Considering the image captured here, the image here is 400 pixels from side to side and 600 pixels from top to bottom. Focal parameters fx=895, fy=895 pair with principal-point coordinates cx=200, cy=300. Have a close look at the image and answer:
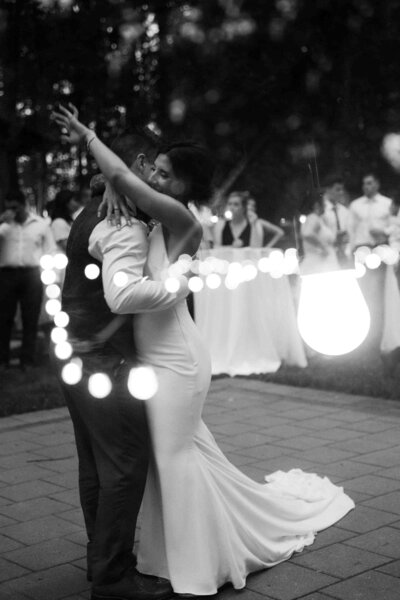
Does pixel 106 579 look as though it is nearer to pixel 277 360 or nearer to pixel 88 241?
pixel 88 241

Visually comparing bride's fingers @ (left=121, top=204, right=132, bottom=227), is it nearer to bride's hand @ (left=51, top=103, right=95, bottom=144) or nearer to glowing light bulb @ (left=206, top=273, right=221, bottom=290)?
bride's hand @ (left=51, top=103, right=95, bottom=144)

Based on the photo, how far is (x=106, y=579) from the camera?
3.33 m

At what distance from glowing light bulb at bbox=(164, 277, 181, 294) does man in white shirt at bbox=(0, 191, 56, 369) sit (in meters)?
6.41

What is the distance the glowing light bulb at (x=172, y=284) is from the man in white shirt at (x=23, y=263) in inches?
252

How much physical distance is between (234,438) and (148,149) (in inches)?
124

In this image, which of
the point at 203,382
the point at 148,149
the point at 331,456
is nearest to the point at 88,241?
the point at 148,149

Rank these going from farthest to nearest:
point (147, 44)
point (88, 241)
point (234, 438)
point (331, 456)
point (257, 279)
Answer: point (147, 44) → point (257, 279) → point (234, 438) → point (331, 456) → point (88, 241)

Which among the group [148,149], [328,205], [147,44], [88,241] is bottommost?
[88,241]

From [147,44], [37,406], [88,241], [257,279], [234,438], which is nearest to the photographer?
[88,241]

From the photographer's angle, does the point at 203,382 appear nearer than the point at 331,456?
Yes

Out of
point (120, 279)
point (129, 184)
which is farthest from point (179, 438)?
point (129, 184)

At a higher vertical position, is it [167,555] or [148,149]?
[148,149]

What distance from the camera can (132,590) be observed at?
3.36 meters

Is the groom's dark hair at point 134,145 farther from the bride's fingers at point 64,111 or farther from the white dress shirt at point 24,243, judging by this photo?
the white dress shirt at point 24,243
